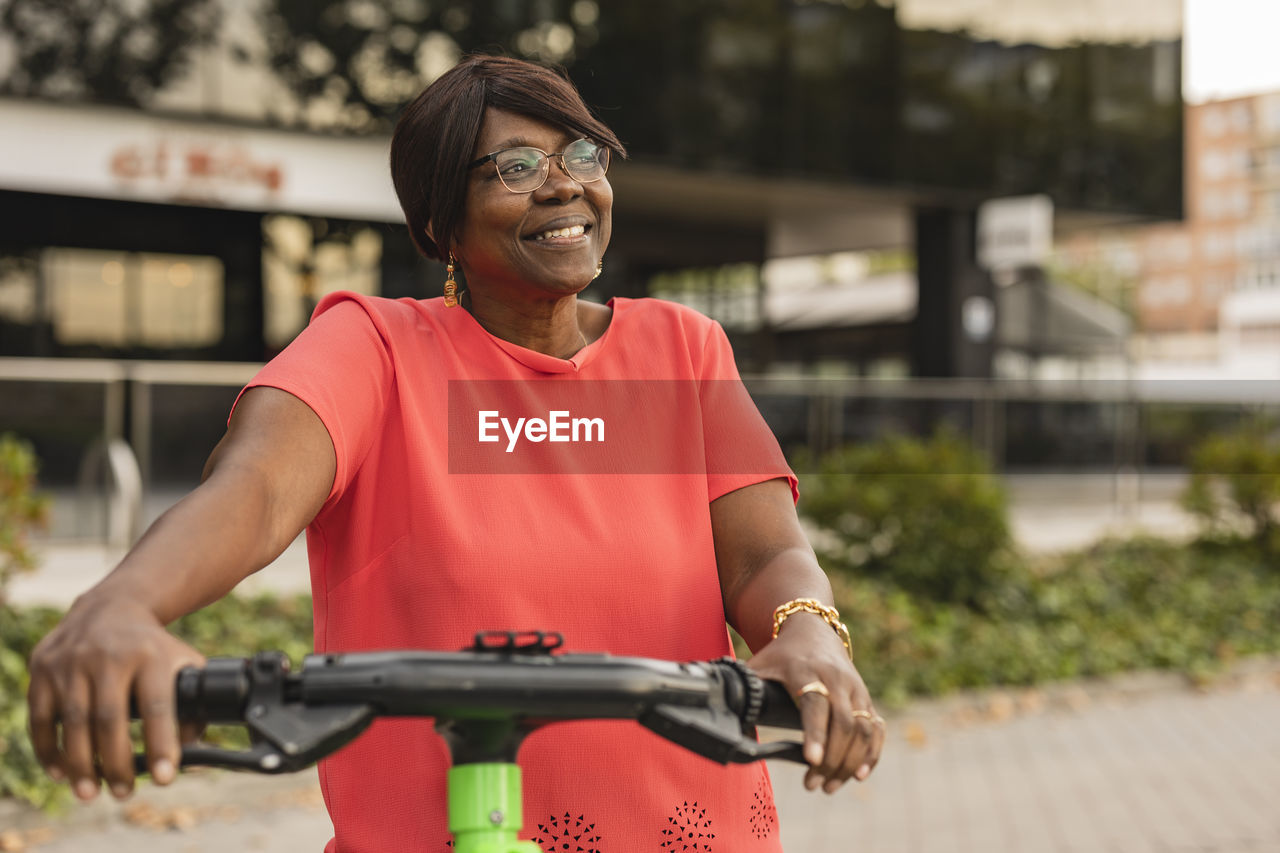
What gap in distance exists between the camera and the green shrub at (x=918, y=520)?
9.45 metres

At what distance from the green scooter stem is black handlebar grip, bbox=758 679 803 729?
0.27 metres

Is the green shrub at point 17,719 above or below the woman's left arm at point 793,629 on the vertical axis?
below

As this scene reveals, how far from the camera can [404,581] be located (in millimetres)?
1653

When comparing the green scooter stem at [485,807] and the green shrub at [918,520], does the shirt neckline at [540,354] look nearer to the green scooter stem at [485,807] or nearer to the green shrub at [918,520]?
the green scooter stem at [485,807]

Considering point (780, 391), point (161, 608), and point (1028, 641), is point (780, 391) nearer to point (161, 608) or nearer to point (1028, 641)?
point (1028, 641)

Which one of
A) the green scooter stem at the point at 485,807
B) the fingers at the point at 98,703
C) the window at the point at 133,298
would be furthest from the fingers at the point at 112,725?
the window at the point at 133,298

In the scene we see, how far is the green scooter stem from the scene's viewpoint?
1278 millimetres

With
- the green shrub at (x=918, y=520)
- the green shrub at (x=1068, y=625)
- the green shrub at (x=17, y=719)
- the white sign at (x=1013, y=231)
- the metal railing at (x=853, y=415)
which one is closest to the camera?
the green shrub at (x=17, y=719)

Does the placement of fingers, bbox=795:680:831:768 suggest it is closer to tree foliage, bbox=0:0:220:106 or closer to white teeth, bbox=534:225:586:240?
white teeth, bbox=534:225:586:240

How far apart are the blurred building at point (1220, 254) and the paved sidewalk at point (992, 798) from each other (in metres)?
82.1

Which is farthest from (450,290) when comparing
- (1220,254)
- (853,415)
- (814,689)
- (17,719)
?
(1220,254)

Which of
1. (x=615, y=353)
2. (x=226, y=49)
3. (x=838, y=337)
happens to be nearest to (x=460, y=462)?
(x=615, y=353)

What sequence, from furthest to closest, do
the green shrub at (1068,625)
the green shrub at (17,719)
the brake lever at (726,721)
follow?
the green shrub at (1068,625) → the green shrub at (17,719) → the brake lever at (726,721)

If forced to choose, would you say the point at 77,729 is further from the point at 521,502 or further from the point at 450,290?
the point at 450,290
